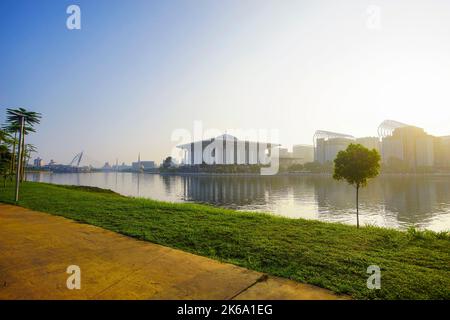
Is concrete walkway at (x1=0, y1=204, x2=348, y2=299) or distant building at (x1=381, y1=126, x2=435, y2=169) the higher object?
distant building at (x1=381, y1=126, x2=435, y2=169)

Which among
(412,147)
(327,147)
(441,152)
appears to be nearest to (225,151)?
(327,147)

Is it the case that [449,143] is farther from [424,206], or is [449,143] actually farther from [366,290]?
[366,290]

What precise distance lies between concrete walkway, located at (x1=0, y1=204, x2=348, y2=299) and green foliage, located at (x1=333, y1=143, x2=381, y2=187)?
30.4 ft

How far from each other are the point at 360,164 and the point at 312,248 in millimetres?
7648

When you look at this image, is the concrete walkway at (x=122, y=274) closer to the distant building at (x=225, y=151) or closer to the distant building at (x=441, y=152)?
the distant building at (x=225, y=151)

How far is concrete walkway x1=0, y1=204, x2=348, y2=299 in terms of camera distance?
3264 millimetres

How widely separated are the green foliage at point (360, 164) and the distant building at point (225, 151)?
13179cm

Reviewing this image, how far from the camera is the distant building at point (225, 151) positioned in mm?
145875

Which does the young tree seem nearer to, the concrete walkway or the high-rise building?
the concrete walkway

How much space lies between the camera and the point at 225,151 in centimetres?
14738

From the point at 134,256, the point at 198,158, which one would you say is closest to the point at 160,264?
the point at 134,256
